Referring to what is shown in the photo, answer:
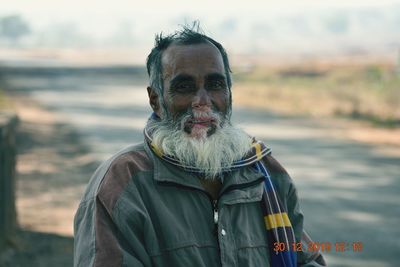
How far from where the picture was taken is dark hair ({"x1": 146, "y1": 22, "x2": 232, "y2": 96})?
2301mm

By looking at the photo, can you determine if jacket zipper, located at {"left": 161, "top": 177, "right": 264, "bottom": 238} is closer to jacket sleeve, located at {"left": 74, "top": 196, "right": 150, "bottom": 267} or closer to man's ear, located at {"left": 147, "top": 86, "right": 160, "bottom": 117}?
jacket sleeve, located at {"left": 74, "top": 196, "right": 150, "bottom": 267}

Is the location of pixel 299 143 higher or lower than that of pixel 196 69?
lower

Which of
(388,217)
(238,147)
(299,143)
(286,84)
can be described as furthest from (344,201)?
(286,84)

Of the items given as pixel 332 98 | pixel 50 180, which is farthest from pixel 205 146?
pixel 332 98

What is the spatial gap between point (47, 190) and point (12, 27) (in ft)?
463

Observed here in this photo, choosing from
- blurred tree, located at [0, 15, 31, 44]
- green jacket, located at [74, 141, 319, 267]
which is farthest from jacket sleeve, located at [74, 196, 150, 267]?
blurred tree, located at [0, 15, 31, 44]

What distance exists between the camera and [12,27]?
5674 inches

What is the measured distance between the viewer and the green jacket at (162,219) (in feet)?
6.65

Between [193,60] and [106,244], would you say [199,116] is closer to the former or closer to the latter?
[193,60]

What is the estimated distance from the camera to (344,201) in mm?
8789

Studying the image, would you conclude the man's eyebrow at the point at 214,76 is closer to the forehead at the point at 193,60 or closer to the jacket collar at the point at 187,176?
the forehead at the point at 193,60

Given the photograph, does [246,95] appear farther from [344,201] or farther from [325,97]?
[344,201]

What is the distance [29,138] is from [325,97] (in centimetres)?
1430

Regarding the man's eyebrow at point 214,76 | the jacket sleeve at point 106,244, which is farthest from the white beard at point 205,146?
the jacket sleeve at point 106,244
